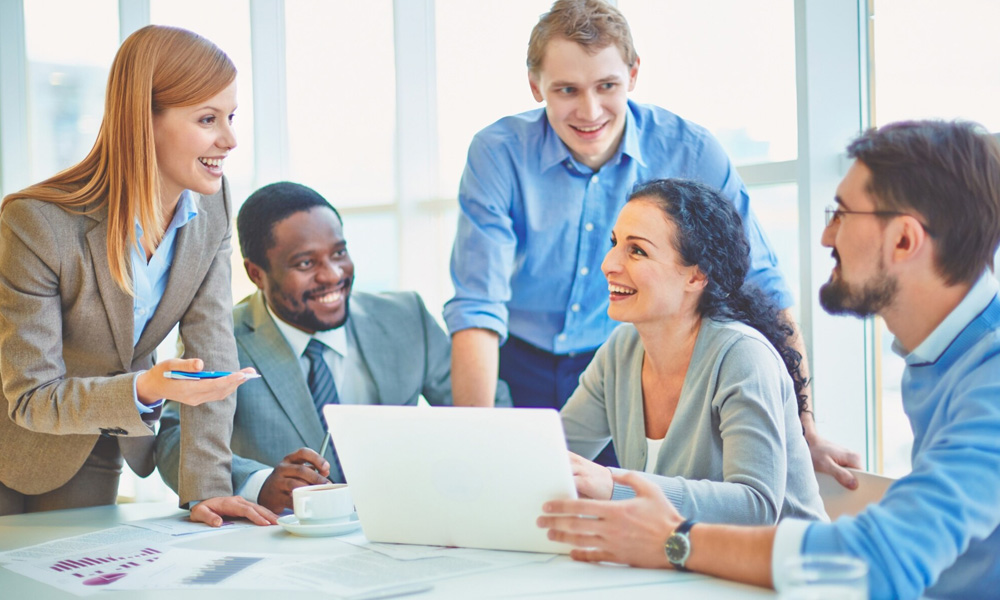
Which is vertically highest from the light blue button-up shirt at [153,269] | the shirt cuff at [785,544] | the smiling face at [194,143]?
the smiling face at [194,143]

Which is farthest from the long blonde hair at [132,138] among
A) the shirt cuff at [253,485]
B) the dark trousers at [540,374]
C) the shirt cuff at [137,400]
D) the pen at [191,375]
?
the dark trousers at [540,374]

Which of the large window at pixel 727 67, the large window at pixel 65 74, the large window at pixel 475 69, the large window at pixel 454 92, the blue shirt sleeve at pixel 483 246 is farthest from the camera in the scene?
the large window at pixel 65 74

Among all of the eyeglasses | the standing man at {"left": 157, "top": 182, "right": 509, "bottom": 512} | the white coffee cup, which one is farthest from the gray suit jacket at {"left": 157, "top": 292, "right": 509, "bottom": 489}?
the eyeglasses

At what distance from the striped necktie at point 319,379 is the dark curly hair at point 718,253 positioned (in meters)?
1.13

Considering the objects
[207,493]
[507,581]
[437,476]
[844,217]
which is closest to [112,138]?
[207,493]

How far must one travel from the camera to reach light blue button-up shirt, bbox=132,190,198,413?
6.64ft

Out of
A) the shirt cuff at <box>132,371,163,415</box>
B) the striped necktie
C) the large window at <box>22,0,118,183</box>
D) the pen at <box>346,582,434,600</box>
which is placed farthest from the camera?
the large window at <box>22,0,118,183</box>

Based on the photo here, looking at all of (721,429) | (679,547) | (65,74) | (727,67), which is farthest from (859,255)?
(65,74)

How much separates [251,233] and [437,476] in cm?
160

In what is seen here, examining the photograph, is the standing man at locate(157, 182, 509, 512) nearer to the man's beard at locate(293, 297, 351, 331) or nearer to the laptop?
the man's beard at locate(293, 297, 351, 331)

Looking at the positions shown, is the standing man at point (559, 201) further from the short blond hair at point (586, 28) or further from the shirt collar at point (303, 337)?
the shirt collar at point (303, 337)

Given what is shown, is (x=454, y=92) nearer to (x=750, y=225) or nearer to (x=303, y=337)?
(x=303, y=337)

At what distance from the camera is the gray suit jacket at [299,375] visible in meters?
2.51

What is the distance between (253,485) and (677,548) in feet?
3.81
